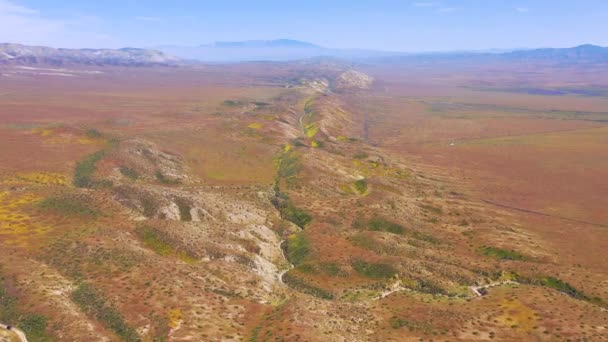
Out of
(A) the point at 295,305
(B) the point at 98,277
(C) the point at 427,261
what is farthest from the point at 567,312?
(B) the point at 98,277

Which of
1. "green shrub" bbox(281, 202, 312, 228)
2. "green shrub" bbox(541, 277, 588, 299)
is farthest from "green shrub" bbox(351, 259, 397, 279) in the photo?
"green shrub" bbox(541, 277, 588, 299)

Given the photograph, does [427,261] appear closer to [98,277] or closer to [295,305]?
[295,305]

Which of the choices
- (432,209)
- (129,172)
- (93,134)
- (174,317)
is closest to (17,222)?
(129,172)

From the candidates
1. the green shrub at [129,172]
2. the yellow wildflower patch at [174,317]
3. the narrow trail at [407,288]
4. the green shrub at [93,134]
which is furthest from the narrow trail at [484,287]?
the green shrub at [93,134]

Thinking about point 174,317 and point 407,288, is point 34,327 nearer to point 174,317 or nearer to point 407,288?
point 174,317

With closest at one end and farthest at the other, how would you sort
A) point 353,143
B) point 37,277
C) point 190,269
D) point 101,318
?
point 101,318, point 37,277, point 190,269, point 353,143

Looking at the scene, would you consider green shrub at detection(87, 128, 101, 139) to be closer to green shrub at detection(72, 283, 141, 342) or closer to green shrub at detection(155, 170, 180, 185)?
green shrub at detection(155, 170, 180, 185)
